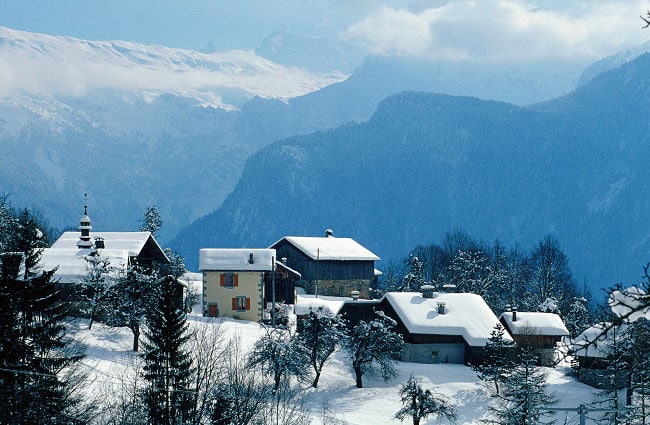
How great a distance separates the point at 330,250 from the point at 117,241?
27486mm

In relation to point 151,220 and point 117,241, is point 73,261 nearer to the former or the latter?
point 117,241

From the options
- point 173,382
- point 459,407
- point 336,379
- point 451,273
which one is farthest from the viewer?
point 451,273

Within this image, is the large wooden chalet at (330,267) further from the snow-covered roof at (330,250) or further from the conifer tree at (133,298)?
the conifer tree at (133,298)

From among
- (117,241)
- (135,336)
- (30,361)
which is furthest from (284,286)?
(30,361)

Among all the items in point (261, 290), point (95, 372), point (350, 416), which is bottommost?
point (350, 416)

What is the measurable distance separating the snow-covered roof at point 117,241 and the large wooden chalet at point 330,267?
18.2 metres

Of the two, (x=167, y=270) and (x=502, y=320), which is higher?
(x=167, y=270)

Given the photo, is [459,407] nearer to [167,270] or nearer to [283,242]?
[167,270]

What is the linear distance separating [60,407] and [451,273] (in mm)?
82320

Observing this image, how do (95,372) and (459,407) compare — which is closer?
(95,372)

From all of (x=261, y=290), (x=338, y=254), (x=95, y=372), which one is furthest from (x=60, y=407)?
(x=338, y=254)

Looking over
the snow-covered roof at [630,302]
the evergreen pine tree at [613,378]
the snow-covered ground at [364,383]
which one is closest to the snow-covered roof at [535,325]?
the snow-covered ground at [364,383]

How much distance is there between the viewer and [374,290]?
322ft

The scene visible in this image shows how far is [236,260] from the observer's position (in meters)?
72.6
